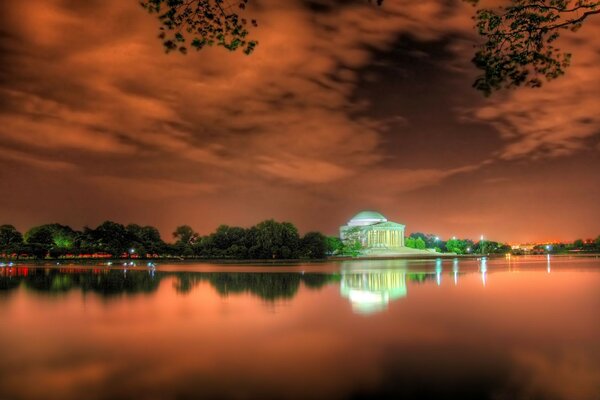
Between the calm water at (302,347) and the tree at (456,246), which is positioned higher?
the tree at (456,246)

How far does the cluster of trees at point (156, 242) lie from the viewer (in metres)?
103

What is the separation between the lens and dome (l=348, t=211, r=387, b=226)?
18538 cm

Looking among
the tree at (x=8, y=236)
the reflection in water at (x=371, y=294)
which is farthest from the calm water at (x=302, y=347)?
the tree at (x=8, y=236)

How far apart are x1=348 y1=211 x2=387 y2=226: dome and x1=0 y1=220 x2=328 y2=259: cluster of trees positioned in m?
61.8

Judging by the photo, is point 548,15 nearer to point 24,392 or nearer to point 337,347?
point 337,347

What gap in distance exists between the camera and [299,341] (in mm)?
17406

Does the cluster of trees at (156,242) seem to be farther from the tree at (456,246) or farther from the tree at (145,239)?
the tree at (456,246)

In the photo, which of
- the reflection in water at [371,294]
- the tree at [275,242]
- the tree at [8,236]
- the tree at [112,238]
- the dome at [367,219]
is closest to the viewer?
the reflection in water at [371,294]

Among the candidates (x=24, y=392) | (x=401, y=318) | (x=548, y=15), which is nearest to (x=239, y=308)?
(x=401, y=318)

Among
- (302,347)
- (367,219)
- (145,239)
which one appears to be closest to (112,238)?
→ (145,239)

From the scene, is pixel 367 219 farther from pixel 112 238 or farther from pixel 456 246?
pixel 112 238

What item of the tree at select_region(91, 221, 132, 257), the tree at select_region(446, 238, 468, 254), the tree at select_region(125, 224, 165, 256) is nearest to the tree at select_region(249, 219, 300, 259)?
A: the tree at select_region(125, 224, 165, 256)

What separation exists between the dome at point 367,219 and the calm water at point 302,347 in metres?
155

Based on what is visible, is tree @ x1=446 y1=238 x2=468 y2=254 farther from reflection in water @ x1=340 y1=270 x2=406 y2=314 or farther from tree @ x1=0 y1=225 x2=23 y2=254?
reflection in water @ x1=340 y1=270 x2=406 y2=314
